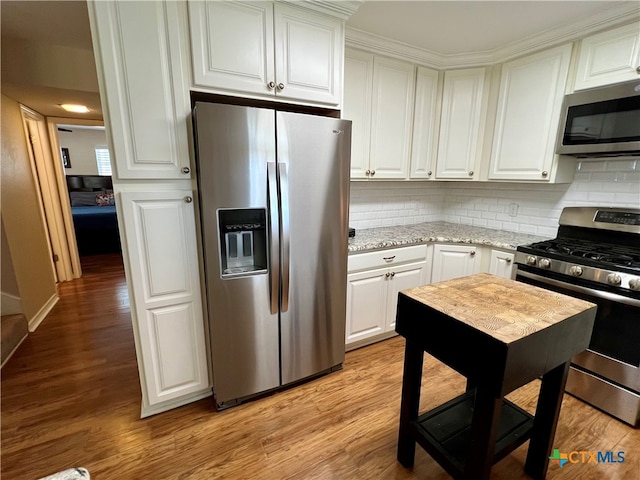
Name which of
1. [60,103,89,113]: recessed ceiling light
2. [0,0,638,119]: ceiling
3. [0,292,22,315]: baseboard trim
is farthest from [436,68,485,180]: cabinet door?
[0,292,22,315]: baseboard trim

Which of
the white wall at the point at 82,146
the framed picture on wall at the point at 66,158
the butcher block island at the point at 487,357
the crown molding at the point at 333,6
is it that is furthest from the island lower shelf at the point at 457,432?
the framed picture on wall at the point at 66,158

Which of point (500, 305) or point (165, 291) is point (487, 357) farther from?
point (165, 291)

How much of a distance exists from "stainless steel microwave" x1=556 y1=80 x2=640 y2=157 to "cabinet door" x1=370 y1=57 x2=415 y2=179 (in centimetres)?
112

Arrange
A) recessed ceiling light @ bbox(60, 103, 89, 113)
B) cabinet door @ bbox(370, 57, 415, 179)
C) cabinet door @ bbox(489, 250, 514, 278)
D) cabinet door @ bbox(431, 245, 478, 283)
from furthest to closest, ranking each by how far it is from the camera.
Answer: recessed ceiling light @ bbox(60, 103, 89, 113) → cabinet door @ bbox(431, 245, 478, 283) → cabinet door @ bbox(370, 57, 415, 179) → cabinet door @ bbox(489, 250, 514, 278)

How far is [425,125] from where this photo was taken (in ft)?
8.91

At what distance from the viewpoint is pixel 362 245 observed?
2232mm

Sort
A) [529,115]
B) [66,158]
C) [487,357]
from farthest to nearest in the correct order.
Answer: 1. [66,158]
2. [529,115]
3. [487,357]

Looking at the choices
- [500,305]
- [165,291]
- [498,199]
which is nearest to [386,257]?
[500,305]

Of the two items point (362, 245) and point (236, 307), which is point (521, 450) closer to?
point (362, 245)

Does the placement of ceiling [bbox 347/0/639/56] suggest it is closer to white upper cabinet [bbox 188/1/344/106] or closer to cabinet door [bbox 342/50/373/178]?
cabinet door [bbox 342/50/373/178]

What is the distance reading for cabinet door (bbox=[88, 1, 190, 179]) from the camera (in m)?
1.37

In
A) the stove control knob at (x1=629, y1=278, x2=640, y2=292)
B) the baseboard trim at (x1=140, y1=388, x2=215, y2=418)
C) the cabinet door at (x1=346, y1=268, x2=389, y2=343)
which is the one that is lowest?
the baseboard trim at (x1=140, y1=388, x2=215, y2=418)

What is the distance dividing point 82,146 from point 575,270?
1009 cm

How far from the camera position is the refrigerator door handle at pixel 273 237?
5.36ft
